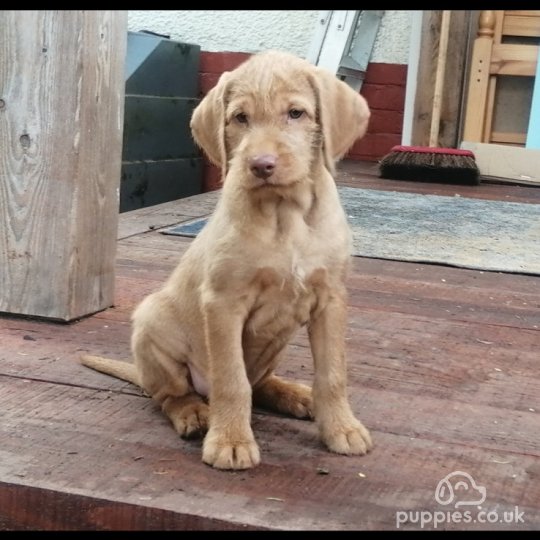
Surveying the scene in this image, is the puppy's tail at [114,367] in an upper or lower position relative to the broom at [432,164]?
lower

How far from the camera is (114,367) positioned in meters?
2.28

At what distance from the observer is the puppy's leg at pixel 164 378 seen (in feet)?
6.61

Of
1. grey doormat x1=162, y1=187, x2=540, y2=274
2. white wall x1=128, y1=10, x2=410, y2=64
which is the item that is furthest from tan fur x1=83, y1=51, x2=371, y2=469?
white wall x1=128, y1=10, x2=410, y2=64

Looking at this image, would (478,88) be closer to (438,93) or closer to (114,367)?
(438,93)

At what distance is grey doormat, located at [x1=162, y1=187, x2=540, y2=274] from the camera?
3.99 m

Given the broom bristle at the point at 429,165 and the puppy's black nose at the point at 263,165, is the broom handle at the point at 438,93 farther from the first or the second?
the puppy's black nose at the point at 263,165

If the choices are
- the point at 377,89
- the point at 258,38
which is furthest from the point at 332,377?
the point at 258,38

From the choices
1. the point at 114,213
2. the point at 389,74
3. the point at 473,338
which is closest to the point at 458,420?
the point at 473,338

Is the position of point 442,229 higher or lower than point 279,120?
lower

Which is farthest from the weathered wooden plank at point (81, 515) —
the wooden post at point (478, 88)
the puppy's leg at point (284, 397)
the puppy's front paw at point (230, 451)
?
the wooden post at point (478, 88)

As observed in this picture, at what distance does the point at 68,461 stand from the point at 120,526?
0.80 feet

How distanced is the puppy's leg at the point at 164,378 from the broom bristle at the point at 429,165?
193 inches

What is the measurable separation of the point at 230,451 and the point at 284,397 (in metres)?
0.42

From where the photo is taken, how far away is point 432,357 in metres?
2.56
